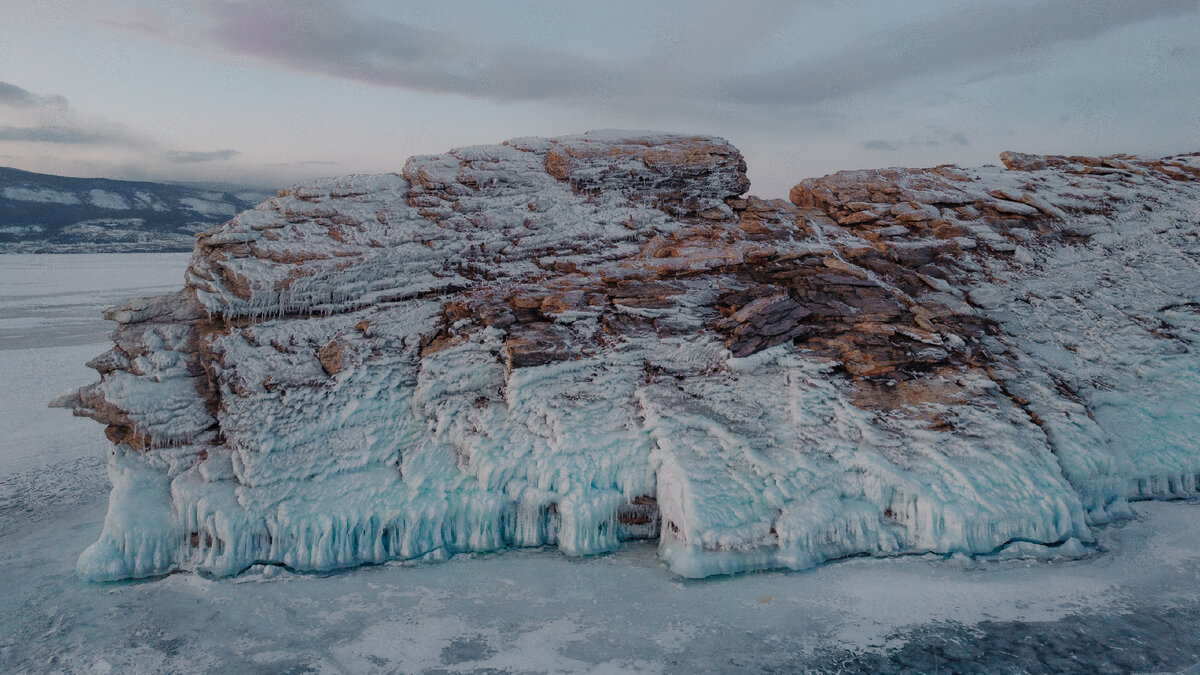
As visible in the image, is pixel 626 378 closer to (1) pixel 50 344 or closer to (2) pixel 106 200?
(1) pixel 50 344

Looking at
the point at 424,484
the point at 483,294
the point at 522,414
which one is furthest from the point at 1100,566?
the point at 483,294

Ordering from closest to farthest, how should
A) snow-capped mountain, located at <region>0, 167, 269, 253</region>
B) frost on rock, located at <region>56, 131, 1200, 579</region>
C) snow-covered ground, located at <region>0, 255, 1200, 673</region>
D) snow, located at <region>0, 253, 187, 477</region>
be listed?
1. snow-covered ground, located at <region>0, 255, 1200, 673</region>
2. frost on rock, located at <region>56, 131, 1200, 579</region>
3. snow, located at <region>0, 253, 187, 477</region>
4. snow-capped mountain, located at <region>0, 167, 269, 253</region>

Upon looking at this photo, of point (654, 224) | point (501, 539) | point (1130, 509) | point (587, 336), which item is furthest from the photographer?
point (654, 224)

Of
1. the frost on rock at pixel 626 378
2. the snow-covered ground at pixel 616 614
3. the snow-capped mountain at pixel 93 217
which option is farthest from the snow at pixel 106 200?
the snow-covered ground at pixel 616 614

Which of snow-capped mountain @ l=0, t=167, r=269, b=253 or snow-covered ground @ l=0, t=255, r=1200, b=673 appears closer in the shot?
snow-covered ground @ l=0, t=255, r=1200, b=673

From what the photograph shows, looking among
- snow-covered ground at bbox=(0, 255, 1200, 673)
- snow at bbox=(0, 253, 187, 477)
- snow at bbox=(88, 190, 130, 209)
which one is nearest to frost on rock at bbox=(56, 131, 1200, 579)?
snow-covered ground at bbox=(0, 255, 1200, 673)

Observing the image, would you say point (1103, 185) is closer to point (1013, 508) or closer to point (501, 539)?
point (1013, 508)

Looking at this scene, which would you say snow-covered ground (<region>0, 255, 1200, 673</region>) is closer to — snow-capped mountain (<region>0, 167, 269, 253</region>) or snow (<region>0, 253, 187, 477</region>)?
snow (<region>0, 253, 187, 477</region>)
